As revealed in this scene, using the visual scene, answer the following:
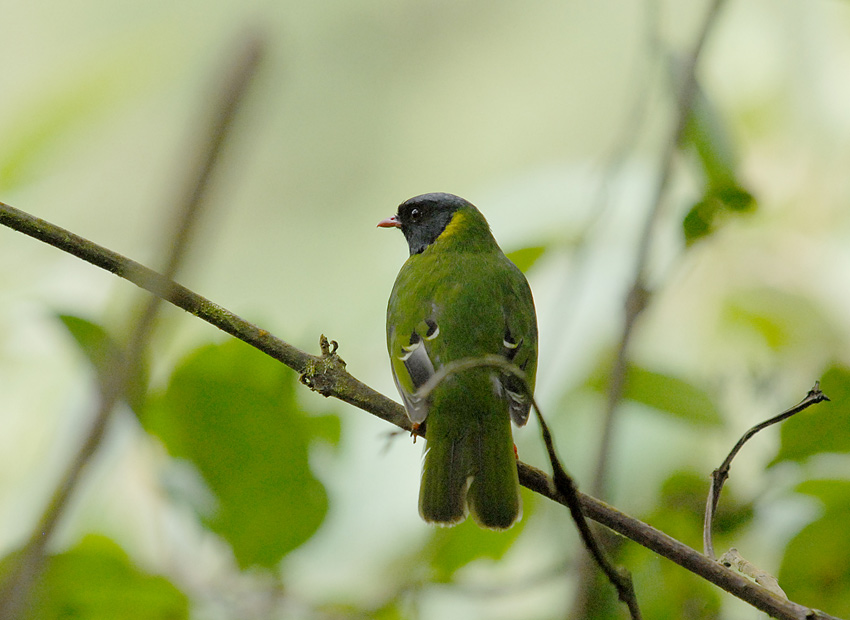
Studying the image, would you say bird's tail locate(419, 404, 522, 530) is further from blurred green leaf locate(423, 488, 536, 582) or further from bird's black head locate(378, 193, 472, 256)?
bird's black head locate(378, 193, 472, 256)

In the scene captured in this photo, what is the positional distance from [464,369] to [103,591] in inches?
42.8

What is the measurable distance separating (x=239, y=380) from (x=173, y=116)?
11.5ft

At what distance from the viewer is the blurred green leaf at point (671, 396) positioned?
2500mm

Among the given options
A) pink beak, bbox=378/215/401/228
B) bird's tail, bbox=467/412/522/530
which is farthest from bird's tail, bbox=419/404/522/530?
pink beak, bbox=378/215/401/228

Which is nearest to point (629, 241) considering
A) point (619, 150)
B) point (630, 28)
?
point (619, 150)

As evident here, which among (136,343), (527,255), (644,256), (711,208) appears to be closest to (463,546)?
(527,255)

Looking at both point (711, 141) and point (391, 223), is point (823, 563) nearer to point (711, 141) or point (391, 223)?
point (711, 141)

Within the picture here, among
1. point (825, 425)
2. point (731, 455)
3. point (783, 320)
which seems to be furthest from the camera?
point (783, 320)

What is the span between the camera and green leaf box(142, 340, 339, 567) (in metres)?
2.36

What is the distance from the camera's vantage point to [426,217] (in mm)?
4090

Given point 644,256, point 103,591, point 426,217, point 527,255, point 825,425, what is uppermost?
point 426,217

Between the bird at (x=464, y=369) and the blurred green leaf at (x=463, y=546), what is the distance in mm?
157

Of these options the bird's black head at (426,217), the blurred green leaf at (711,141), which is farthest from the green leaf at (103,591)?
the bird's black head at (426,217)

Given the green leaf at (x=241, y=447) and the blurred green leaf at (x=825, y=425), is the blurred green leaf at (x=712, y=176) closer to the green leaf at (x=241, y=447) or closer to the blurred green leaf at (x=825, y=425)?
the blurred green leaf at (x=825, y=425)
